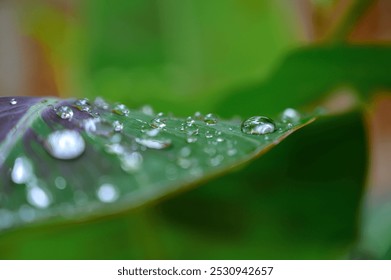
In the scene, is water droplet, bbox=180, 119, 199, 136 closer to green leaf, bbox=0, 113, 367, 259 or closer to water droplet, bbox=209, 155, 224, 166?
water droplet, bbox=209, 155, 224, 166

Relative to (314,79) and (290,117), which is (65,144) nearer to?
(290,117)

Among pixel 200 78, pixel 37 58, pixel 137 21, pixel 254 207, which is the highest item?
pixel 137 21

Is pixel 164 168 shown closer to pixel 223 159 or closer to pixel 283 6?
pixel 223 159

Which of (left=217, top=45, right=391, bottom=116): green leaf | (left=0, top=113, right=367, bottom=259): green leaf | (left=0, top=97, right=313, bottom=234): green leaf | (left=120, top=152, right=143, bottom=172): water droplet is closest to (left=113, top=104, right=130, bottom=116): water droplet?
(left=0, top=97, right=313, bottom=234): green leaf

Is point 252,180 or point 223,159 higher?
point 252,180
